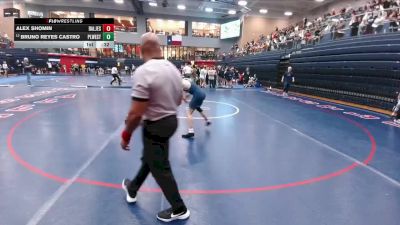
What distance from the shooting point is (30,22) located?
10.7 meters

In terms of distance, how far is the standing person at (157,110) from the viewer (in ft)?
8.52

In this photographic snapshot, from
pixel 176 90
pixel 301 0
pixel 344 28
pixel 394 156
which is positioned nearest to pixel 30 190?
pixel 176 90

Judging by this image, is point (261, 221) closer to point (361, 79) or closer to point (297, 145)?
point (297, 145)

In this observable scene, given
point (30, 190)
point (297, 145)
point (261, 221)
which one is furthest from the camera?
point (297, 145)

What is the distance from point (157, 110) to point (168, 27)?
45583 mm

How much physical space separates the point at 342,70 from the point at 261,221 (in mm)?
13626

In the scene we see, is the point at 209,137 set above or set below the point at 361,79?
below

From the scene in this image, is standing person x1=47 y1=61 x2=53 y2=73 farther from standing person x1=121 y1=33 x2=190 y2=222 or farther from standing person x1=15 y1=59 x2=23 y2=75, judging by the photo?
standing person x1=121 y1=33 x2=190 y2=222

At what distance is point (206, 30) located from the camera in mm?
46594

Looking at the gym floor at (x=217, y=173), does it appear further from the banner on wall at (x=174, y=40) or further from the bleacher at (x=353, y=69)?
the banner on wall at (x=174, y=40)

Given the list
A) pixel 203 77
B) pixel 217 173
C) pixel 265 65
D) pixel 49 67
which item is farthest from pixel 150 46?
pixel 49 67

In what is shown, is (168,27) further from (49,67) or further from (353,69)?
(353,69)

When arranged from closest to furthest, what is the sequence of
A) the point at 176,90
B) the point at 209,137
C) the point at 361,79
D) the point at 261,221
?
the point at 176,90 → the point at 261,221 → the point at 209,137 → the point at 361,79
